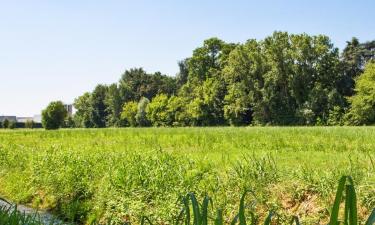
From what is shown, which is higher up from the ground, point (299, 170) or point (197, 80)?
point (197, 80)

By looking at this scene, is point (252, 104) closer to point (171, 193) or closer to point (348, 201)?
point (171, 193)

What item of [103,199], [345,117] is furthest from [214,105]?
[103,199]

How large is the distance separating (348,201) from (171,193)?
860cm

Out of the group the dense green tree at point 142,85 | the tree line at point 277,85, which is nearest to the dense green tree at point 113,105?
the dense green tree at point 142,85

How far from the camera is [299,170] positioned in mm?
8984

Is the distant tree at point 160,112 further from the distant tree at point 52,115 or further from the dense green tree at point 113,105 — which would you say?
the distant tree at point 52,115

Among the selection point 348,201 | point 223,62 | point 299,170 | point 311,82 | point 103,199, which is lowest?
point 103,199

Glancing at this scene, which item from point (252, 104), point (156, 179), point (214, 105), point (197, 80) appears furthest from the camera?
point (197, 80)

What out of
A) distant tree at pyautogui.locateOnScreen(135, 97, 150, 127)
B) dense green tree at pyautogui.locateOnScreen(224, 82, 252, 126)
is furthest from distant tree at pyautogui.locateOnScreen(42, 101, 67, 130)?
dense green tree at pyautogui.locateOnScreen(224, 82, 252, 126)

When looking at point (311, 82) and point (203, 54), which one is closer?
point (311, 82)

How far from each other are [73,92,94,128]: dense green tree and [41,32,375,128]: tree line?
33926mm

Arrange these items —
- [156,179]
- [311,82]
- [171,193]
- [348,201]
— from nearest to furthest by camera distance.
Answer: [348,201]
[171,193]
[156,179]
[311,82]

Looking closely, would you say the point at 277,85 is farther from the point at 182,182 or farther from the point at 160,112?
the point at 182,182

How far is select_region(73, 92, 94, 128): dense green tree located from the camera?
4776 inches
